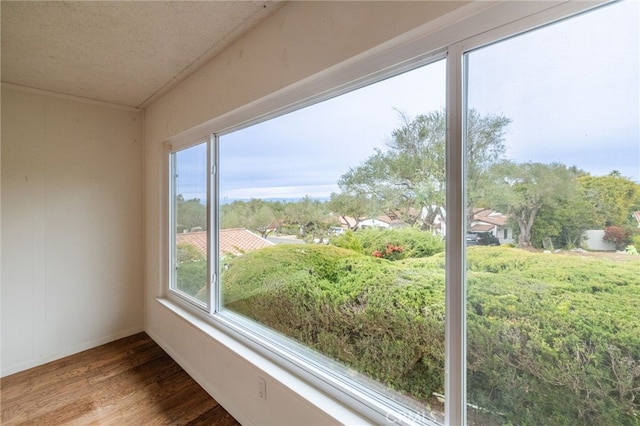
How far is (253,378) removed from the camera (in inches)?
63.0

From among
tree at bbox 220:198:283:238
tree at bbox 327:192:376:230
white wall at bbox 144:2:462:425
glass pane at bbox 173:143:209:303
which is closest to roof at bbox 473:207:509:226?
tree at bbox 327:192:376:230

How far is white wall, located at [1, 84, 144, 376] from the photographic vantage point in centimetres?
236

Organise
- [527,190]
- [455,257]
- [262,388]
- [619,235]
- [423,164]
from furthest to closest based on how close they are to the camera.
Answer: [262,388] → [423,164] → [455,257] → [527,190] → [619,235]

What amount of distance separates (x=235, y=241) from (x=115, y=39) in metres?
1.59

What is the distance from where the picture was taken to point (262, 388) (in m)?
1.54

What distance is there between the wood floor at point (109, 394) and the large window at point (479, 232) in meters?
0.95

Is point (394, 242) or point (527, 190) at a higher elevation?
point (527, 190)

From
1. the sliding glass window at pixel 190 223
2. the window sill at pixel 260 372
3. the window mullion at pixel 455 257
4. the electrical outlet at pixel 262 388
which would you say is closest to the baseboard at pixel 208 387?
the window sill at pixel 260 372

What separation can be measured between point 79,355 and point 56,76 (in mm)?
2649

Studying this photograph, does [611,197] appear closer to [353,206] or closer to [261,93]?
[353,206]

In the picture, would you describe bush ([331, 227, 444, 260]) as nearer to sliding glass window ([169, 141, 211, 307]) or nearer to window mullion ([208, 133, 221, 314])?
window mullion ([208, 133, 221, 314])

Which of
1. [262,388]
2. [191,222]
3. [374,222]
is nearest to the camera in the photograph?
[374,222]

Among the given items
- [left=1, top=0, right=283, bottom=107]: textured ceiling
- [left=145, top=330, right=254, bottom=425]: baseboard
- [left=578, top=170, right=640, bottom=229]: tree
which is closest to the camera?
[left=578, top=170, right=640, bottom=229]: tree

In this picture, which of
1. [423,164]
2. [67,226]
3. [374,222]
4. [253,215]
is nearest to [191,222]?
[253,215]
